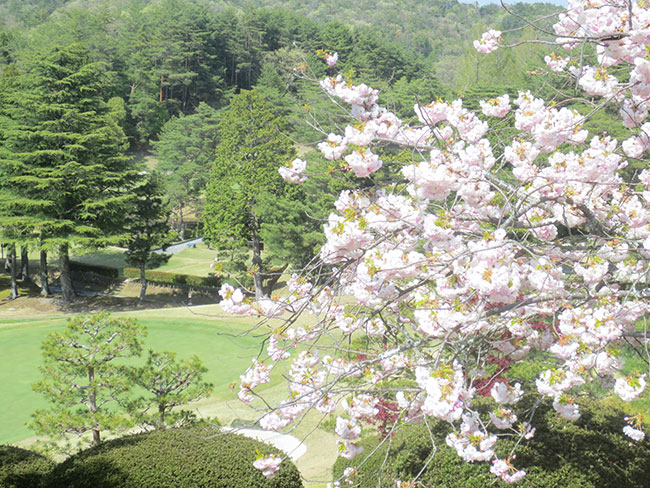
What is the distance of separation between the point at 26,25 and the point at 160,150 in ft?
186

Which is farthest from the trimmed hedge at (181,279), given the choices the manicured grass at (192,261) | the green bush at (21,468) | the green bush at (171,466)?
the green bush at (171,466)

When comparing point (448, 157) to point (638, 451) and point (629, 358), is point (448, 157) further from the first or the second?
point (629, 358)

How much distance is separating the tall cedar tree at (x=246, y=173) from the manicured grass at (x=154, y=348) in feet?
21.3

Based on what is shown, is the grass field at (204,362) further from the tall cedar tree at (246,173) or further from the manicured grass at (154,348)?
the tall cedar tree at (246,173)

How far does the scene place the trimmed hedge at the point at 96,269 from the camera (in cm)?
2856

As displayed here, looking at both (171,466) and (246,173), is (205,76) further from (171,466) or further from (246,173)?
(171,466)

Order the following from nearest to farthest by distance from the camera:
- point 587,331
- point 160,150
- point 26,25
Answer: point 587,331, point 160,150, point 26,25

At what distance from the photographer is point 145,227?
2406 cm

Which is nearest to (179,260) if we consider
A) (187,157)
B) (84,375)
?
(187,157)

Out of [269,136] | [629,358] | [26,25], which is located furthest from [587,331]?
[26,25]

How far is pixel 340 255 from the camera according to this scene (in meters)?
3.78

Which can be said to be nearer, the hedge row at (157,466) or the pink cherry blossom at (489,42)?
the pink cherry blossom at (489,42)

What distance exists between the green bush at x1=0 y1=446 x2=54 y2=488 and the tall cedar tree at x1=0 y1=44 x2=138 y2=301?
1641 cm

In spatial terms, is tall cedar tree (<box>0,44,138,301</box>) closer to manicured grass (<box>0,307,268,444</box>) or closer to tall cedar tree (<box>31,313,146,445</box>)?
manicured grass (<box>0,307,268,444</box>)
